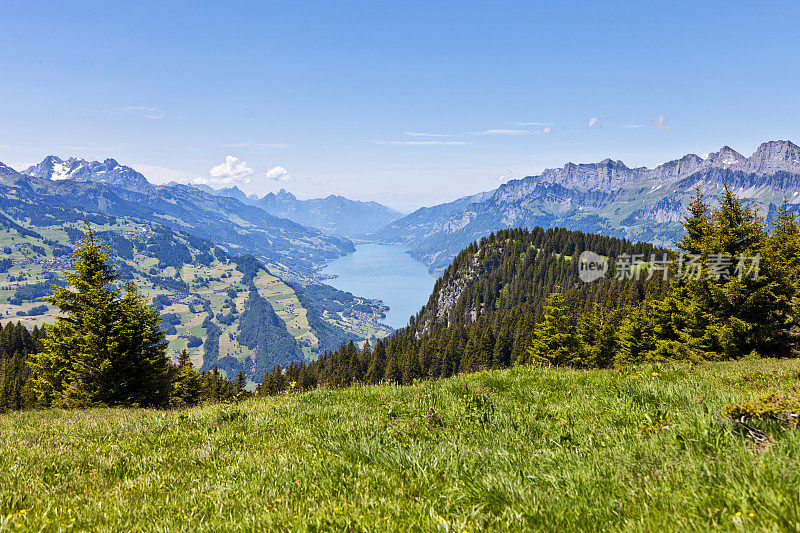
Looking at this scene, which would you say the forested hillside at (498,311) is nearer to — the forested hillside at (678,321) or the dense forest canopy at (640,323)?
the forested hillside at (678,321)

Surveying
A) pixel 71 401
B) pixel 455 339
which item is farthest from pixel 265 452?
pixel 455 339

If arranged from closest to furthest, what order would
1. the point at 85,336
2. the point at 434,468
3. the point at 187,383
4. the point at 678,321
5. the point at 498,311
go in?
the point at 434,468, the point at 85,336, the point at 678,321, the point at 187,383, the point at 498,311

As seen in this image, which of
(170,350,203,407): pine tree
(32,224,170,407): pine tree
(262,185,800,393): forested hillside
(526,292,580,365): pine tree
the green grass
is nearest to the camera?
the green grass

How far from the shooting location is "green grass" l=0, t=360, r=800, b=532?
3.15 m

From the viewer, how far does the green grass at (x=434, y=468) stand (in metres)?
3.15

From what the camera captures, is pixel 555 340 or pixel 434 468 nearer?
pixel 434 468

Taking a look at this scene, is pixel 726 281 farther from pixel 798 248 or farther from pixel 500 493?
pixel 500 493

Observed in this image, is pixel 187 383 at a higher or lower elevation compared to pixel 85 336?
lower

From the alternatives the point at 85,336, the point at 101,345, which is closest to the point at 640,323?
the point at 101,345

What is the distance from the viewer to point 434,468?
4512 mm

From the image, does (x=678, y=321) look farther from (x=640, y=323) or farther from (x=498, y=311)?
(x=498, y=311)

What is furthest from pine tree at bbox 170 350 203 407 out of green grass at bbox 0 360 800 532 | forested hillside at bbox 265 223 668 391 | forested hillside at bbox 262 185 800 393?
green grass at bbox 0 360 800 532

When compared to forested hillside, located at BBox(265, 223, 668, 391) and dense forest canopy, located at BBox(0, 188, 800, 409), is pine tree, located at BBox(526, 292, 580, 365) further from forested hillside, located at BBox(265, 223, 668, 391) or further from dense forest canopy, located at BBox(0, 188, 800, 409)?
forested hillside, located at BBox(265, 223, 668, 391)

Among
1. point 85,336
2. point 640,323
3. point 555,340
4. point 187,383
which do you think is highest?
point 85,336
